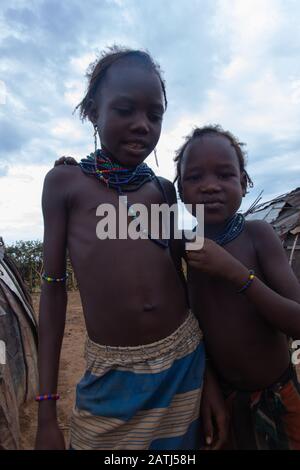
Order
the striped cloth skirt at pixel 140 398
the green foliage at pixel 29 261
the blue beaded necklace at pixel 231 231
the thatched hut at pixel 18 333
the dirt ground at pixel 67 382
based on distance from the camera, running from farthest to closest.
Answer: the green foliage at pixel 29 261, the thatched hut at pixel 18 333, the dirt ground at pixel 67 382, the blue beaded necklace at pixel 231 231, the striped cloth skirt at pixel 140 398

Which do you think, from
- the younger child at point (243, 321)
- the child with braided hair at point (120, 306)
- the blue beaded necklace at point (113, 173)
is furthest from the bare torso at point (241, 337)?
the blue beaded necklace at point (113, 173)

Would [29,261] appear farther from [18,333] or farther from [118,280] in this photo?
[118,280]

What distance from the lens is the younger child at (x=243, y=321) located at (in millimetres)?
1418

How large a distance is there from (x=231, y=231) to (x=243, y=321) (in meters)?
0.36

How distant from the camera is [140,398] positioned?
1210mm

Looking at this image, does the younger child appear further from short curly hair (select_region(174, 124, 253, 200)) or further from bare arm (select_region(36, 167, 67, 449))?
bare arm (select_region(36, 167, 67, 449))

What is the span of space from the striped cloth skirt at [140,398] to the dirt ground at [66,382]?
196 cm

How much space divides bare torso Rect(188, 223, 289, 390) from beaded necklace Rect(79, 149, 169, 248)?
0.31 metres

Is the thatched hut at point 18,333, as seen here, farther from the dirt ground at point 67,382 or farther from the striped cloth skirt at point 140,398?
the striped cloth skirt at point 140,398

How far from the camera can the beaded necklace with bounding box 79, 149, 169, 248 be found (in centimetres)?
142

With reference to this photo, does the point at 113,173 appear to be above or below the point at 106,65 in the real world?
below

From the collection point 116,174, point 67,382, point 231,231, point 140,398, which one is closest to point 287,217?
point 67,382
